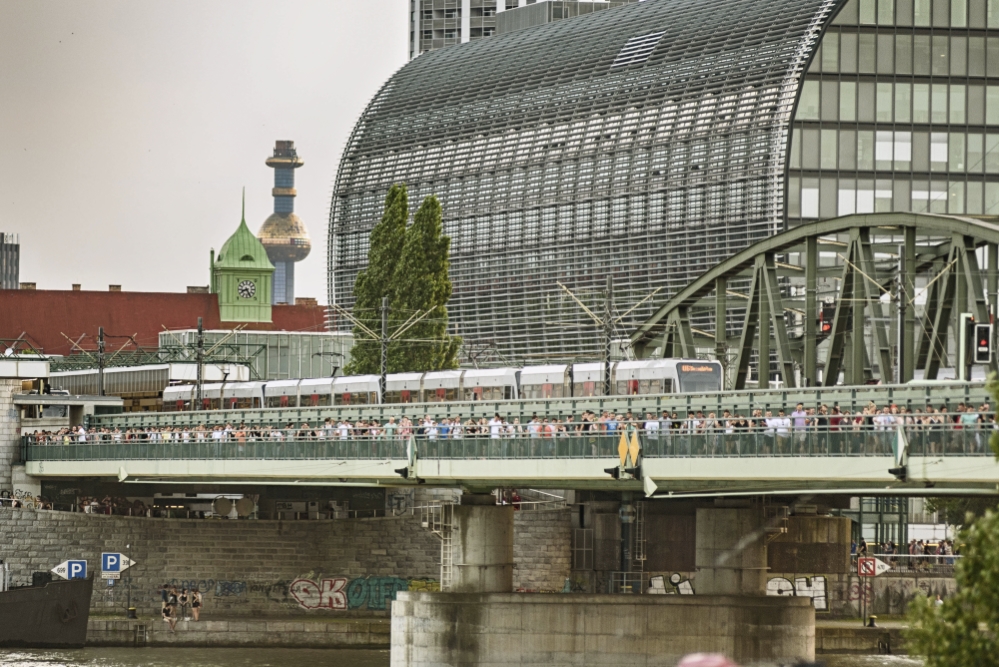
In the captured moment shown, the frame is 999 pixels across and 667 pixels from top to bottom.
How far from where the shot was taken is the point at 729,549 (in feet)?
255

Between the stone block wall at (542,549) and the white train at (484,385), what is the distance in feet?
19.1

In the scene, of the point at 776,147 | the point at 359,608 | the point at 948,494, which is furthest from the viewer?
the point at 776,147

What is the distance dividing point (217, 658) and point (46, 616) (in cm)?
917

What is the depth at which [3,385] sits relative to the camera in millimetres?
103000

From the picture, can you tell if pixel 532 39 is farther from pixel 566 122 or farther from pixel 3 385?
pixel 3 385

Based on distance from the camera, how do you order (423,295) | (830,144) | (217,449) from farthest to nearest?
(830,144) → (423,295) → (217,449)

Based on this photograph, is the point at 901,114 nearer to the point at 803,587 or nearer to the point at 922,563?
the point at 922,563

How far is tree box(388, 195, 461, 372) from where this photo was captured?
12544 centimetres

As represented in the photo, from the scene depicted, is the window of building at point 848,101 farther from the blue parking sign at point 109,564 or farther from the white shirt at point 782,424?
the white shirt at point 782,424

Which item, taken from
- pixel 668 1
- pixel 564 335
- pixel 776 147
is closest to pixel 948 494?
pixel 776 147

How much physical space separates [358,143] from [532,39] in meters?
18.4

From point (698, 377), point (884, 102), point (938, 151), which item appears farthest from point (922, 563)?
point (884, 102)

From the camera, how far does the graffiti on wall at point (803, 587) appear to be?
9575 centimetres

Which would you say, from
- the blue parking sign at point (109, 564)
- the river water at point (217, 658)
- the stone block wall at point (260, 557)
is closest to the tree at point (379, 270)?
the stone block wall at point (260, 557)
